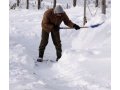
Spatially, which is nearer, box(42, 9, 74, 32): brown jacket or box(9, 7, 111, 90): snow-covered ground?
box(9, 7, 111, 90): snow-covered ground

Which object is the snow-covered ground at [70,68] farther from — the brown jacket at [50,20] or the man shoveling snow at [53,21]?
the brown jacket at [50,20]

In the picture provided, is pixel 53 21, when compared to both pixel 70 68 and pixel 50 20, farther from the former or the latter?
pixel 70 68

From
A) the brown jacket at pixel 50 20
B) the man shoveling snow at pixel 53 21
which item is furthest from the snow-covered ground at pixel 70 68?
the brown jacket at pixel 50 20

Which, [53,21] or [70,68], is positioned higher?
[53,21]

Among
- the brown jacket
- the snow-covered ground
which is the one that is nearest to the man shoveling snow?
the brown jacket

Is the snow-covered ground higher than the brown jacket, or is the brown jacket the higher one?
the brown jacket

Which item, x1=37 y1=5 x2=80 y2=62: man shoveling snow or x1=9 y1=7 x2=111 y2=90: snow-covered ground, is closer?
x1=9 y1=7 x2=111 y2=90: snow-covered ground

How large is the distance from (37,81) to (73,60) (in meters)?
2.16

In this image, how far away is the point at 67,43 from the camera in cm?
1298

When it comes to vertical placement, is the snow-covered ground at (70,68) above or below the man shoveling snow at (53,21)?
below

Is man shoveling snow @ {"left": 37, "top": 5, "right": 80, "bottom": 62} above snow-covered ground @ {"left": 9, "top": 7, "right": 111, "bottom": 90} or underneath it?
A: above

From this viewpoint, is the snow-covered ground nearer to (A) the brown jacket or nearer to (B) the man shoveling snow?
(B) the man shoveling snow

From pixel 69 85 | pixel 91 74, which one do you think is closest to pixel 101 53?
pixel 91 74

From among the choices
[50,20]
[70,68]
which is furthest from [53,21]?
[70,68]
